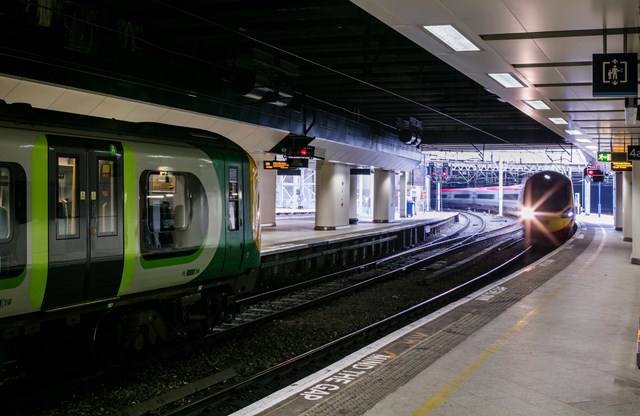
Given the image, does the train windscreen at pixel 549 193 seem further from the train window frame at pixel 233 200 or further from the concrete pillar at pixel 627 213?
the train window frame at pixel 233 200

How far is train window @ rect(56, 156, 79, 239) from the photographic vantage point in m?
7.15

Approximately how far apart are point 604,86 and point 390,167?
26828 mm

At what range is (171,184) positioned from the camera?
8844mm

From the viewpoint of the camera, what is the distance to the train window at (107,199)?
7.70 meters

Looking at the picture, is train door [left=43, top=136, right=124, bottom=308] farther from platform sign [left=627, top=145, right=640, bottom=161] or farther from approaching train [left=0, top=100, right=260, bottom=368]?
platform sign [left=627, top=145, right=640, bottom=161]

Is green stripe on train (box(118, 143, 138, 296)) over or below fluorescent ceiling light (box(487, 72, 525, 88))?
below

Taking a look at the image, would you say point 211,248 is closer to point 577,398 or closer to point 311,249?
point 577,398

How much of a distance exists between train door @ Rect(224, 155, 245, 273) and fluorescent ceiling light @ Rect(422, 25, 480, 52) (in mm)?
3728

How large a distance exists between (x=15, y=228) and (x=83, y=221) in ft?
2.97

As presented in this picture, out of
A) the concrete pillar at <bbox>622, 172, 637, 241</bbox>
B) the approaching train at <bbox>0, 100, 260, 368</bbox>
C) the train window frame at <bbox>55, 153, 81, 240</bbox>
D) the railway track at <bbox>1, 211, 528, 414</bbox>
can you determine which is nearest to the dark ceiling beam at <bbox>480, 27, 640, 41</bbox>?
the approaching train at <bbox>0, 100, 260, 368</bbox>

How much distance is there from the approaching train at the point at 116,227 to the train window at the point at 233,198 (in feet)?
0.06

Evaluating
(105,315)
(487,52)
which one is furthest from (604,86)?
(105,315)

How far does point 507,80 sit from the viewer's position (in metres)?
11.8

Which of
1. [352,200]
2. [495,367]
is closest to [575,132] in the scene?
[495,367]
